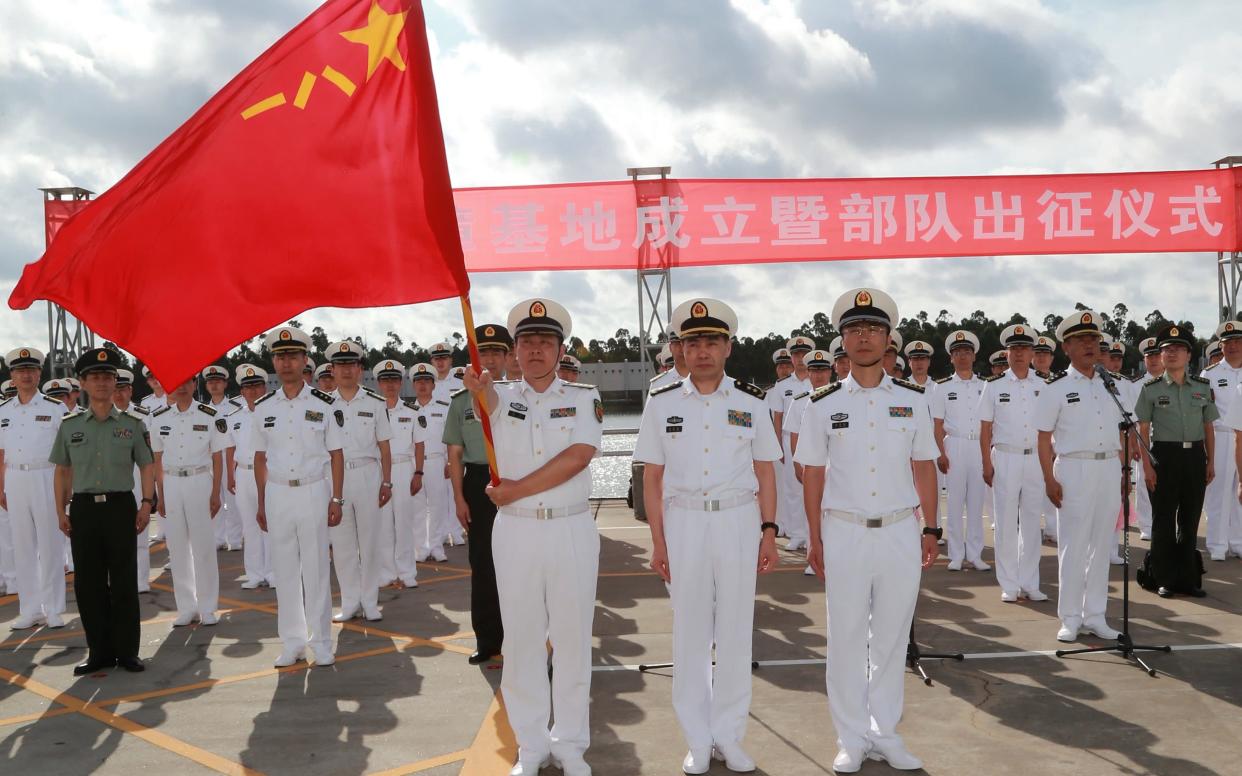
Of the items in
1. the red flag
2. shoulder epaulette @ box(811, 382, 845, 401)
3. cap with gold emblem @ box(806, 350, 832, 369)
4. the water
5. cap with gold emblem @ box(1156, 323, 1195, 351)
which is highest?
the red flag

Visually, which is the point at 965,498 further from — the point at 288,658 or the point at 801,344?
the point at 288,658

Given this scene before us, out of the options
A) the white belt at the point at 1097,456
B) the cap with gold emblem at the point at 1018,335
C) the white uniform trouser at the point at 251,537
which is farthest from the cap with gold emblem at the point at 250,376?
the white belt at the point at 1097,456

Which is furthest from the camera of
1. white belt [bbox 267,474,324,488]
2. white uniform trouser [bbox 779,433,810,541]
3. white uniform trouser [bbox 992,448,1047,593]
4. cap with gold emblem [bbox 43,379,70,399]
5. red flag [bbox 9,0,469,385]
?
white uniform trouser [bbox 779,433,810,541]

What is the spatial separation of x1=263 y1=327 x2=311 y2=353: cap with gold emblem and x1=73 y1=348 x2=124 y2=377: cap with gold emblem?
113cm

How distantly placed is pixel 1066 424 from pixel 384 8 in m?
5.26

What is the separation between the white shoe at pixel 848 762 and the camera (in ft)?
14.4

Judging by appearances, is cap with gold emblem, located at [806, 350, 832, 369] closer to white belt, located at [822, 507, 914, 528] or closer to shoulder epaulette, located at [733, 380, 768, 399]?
shoulder epaulette, located at [733, 380, 768, 399]

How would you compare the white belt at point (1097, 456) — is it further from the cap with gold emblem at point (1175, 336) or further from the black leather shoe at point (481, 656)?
the black leather shoe at point (481, 656)

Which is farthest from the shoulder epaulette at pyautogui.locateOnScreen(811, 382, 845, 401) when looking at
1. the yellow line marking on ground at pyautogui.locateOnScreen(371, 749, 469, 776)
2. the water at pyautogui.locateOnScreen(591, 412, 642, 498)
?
the water at pyautogui.locateOnScreen(591, 412, 642, 498)

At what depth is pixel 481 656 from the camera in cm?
661

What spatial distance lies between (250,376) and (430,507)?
8.83ft

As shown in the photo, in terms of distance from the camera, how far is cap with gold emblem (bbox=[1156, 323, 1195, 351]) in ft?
26.4

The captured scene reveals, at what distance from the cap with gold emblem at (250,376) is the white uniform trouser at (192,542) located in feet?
5.96

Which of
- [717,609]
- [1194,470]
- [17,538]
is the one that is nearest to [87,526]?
[17,538]
